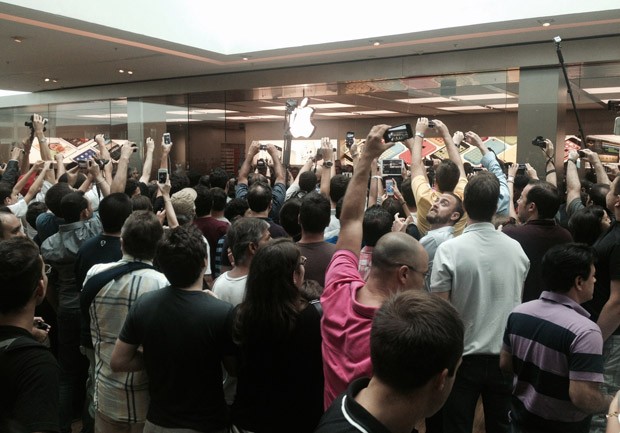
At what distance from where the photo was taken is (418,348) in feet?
4.50

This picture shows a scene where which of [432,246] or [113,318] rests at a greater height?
[432,246]

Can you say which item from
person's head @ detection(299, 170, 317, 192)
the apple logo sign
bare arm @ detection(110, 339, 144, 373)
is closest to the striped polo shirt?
bare arm @ detection(110, 339, 144, 373)

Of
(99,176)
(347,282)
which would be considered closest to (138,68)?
(99,176)

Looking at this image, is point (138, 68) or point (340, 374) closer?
point (340, 374)

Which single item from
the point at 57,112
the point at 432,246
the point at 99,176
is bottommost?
Result: the point at 432,246

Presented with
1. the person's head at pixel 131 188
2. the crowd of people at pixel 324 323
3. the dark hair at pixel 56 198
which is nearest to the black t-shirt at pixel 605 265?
the crowd of people at pixel 324 323

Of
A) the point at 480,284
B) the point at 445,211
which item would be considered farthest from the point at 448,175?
the point at 480,284

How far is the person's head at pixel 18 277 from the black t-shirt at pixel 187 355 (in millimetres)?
486

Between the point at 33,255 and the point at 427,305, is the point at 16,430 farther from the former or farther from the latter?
the point at 427,305

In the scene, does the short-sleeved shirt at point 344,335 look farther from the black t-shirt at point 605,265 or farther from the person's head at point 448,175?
the person's head at point 448,175

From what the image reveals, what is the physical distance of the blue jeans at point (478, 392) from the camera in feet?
9.53

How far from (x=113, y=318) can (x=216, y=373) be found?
2.25ft

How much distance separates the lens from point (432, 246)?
3.39 metres

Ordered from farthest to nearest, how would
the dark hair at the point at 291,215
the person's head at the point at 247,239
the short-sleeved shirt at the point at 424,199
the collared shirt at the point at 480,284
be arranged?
the dark hair at the point at 291,215 < the short-sleeved shirt at the point at 424,199 < the collared shirt at the point at 480,284 < the person's head at the point at 247,239
